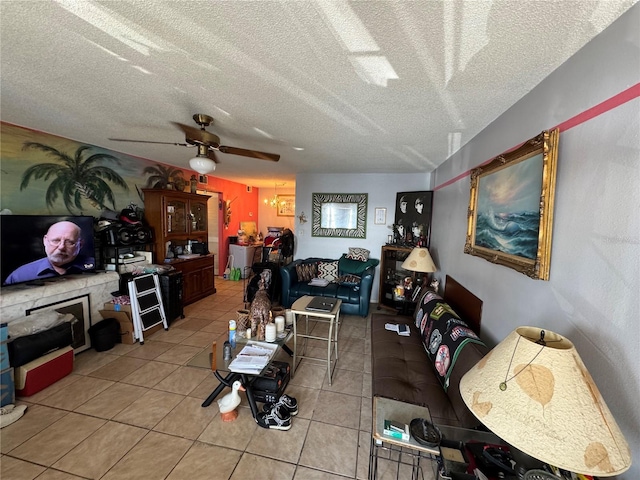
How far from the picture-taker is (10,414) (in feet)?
5.91

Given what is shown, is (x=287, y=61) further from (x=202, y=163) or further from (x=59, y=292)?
(x=59, y=292)

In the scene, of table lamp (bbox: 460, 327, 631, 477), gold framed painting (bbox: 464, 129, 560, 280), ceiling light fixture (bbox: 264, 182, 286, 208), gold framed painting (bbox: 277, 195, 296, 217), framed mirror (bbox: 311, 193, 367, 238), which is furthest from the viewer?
gold framed painting (bbox: 277, 195, 296, 217)

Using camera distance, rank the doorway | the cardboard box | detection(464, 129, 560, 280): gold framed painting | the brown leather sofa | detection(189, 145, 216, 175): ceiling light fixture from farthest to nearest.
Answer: the doorway
the cardboard box
detection(189, 145, 216, 175): ceiling light fixture
the brown leather sofa
detection(464, 129, 560, 280): gold framed painting

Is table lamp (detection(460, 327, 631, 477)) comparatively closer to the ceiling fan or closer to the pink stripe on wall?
the pink stripe on wall

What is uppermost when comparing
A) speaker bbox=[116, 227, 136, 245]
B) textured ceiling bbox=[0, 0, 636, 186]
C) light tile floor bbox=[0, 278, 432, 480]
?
textured ceiling bbox=[0, 0, 636, 186]

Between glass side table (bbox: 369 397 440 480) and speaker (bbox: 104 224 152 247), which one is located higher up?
speaker (bbox: 104 224 152 247)

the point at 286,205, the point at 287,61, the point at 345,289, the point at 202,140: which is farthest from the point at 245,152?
the point at 286,205

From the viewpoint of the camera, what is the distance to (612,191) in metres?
0.95

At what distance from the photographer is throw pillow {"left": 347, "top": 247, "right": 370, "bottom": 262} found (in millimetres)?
4454

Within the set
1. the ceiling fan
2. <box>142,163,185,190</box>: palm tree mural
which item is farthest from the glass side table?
<box>142,163,185,190</box>: palm tree mural

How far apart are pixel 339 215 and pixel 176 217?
9.19 ft

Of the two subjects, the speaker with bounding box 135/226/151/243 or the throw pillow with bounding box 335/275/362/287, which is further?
the throw pillow with bounding box 335/275/362/287

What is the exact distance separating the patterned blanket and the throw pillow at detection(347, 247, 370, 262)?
1927 millimetres

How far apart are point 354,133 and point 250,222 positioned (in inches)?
210
